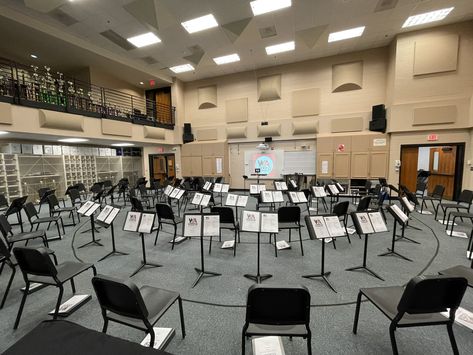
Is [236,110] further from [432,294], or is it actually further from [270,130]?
[432,294]

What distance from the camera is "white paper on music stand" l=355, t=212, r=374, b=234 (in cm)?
287

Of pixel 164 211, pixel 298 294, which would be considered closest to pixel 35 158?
pixel 164 211

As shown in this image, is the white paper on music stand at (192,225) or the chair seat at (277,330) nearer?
the chair seat at (277,330)

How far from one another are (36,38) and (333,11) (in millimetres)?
9338

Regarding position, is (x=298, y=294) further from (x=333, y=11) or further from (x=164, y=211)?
(x=333, y=11)

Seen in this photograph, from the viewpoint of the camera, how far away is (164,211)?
425 centimetres

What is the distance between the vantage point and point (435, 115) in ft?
24.1

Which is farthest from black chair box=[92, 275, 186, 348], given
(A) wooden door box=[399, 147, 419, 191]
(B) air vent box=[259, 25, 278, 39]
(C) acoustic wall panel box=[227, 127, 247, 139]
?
(A) wooden door box=[399, 147, 419, 191]

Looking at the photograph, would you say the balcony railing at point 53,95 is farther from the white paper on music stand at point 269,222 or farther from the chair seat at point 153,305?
the white paper on music stand at point 269,222

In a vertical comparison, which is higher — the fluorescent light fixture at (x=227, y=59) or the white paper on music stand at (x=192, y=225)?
the fluorescent light fixture at (x=227, y=59)

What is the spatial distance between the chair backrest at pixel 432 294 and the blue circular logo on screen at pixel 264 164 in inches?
350

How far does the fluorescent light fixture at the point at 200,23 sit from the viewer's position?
6.29 meters

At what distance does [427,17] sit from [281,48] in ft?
14.9

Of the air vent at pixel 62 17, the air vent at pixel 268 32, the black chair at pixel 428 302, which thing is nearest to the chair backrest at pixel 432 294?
the black chair at pixel 428 302
